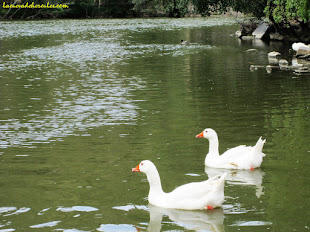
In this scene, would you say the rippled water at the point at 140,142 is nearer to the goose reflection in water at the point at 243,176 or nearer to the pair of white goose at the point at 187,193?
the goose reflection in water at the point at 243,176

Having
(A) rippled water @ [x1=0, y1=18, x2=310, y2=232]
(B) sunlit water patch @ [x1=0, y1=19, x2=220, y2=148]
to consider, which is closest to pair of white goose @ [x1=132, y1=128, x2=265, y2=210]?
(A) rippled water @ [x1=0, y1=18, x2=310, y2=232]

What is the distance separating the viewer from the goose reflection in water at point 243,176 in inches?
429

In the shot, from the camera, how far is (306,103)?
19547 millimetres

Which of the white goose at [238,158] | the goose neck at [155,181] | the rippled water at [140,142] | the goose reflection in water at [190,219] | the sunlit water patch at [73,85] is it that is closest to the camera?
the goose reflection in water at [190,219]

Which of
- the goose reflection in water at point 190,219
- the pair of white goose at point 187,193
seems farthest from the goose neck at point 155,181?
the goose reflection in water at point 190,219

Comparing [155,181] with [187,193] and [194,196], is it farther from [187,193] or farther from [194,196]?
[194,196]

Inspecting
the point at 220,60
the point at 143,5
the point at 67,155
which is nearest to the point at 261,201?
the point at 67,155

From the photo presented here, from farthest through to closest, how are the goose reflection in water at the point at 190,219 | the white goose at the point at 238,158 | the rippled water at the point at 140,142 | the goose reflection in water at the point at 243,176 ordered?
the white goose at the point at 238,158, the goose reflection in water at the point at 243,176, the rippled water at the point at 140,142, the goose reflection in water at the point at 190,219

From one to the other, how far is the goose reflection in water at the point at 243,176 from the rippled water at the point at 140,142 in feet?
0.07

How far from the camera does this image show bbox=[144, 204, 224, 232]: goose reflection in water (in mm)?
8695

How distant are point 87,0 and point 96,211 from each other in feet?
356

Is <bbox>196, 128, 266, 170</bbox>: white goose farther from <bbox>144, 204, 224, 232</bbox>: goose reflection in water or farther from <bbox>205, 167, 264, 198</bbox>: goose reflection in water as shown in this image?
<bbox>144, 204, 224, 232</bbox>: goose reflection in water

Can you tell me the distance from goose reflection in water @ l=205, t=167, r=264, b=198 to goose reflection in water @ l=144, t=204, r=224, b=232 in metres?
1.54

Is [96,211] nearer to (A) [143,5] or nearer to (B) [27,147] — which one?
(B) [27,147]
